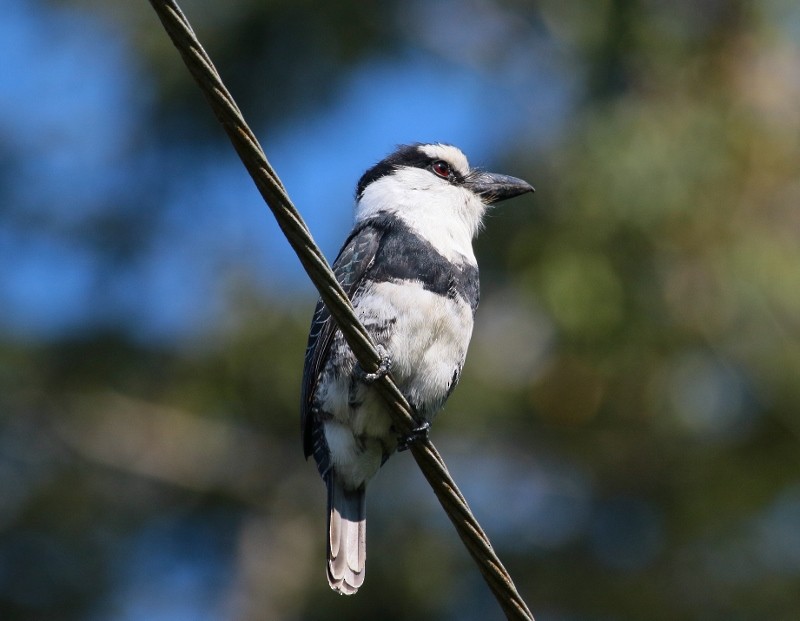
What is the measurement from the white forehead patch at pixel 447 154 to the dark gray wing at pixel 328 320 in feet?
2.52

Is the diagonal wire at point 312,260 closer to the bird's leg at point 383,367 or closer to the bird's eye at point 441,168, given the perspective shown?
the bird's leg at point 383,367

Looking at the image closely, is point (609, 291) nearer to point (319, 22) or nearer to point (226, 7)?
point (319, 22)

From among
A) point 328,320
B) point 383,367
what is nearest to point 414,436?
point 383,367

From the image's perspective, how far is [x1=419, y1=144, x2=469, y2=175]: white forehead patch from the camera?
198 inches

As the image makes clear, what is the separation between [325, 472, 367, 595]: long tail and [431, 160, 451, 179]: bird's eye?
1464 mm

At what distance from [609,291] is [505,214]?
1.60 meters

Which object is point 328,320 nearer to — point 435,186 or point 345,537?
point 345,537

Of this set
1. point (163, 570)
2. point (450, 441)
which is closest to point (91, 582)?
point (163, 570)

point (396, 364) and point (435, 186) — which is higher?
point (435, 186)

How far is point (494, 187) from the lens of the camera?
500 centimetres

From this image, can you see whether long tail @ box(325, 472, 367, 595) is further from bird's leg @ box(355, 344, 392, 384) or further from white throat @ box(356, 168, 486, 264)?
white throat @ box(356, 168, 486, 264)

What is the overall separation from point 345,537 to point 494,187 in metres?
1.70

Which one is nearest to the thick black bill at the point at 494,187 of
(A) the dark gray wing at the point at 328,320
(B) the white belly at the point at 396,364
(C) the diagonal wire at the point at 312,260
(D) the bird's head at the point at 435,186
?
(D) the bird's head at the point at 435,186

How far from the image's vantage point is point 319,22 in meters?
10.3
